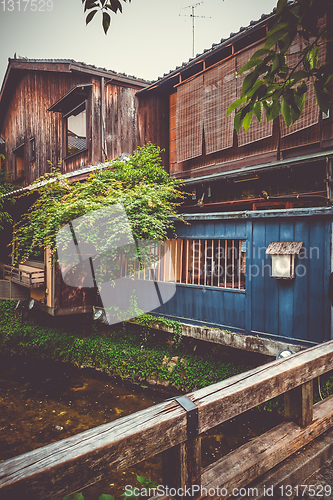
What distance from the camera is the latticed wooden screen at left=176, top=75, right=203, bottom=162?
9.97 meters

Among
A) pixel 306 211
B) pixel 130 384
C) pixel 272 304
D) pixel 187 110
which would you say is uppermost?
pixel 187 110

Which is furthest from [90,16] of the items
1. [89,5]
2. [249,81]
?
[249,81]

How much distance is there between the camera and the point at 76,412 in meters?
6.75

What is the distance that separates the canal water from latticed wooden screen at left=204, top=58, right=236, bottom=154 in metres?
7.52

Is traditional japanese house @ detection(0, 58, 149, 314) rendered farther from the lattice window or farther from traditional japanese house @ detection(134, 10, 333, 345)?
the lattice window

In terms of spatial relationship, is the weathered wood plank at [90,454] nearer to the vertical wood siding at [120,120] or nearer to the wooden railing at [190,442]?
the wooden railing at [190,442]

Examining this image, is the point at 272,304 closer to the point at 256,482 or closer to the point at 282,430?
the point at 282,430

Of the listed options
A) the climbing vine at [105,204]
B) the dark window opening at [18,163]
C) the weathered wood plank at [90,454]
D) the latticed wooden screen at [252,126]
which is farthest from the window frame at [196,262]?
the dark window opening at [18,163]

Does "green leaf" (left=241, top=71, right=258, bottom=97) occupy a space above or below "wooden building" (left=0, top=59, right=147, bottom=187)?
below

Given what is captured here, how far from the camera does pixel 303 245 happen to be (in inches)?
209

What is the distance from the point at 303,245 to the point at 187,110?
720 centimetres

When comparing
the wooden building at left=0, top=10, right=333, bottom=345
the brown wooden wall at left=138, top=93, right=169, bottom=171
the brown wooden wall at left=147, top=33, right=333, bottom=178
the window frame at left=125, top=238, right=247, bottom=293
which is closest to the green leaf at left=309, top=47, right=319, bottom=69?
the wooden building at left=0, top=10, right=333, bottom=345

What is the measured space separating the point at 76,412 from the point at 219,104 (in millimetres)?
9515

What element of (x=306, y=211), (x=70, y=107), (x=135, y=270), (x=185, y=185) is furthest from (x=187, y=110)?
(x=306, y=211)
